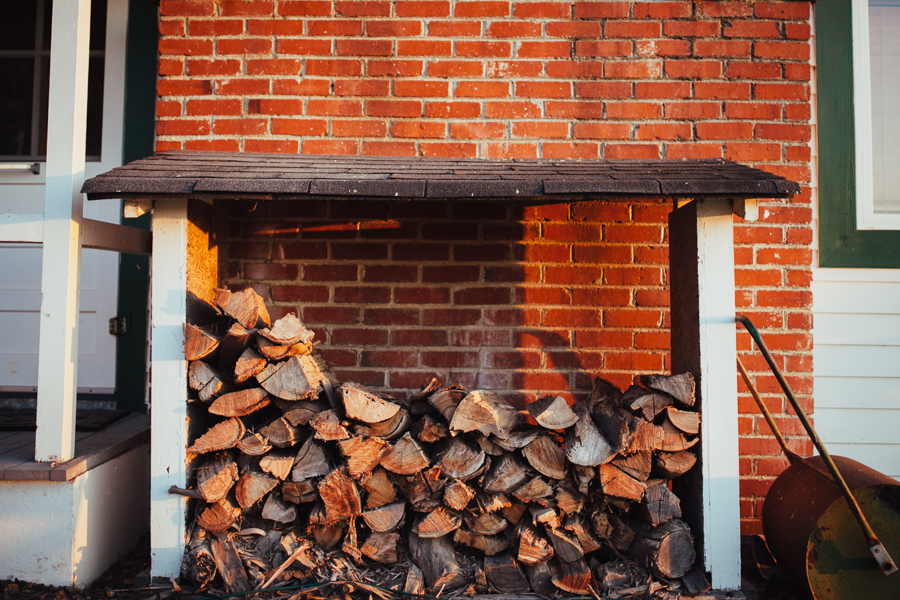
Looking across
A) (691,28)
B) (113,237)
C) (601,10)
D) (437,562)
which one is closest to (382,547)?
(437,562)

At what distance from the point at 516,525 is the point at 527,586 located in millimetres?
245

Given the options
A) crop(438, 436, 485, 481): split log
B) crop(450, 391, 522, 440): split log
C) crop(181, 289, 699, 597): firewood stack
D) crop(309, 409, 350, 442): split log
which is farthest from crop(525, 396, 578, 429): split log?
crop(309, 409, 350, 442): split log

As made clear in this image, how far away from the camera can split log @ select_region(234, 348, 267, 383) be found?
6.68 ft

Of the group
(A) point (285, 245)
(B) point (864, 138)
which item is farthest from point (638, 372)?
(A) point (285, 245)

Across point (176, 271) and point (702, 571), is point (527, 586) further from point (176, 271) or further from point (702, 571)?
point (176, 271)

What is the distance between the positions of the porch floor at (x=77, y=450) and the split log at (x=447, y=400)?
1590 millimetres

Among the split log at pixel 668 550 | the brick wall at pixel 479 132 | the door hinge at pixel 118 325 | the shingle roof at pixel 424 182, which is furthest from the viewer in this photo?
the door hinge at pixel 118 325

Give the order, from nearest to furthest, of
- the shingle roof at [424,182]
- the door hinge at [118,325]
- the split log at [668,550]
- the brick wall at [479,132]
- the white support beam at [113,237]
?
the shingle roof at [424,182] → the split log at [668,550] → the white support beam at [113,237] → the brick wall at [479,132] → the door hinge at [118,325]

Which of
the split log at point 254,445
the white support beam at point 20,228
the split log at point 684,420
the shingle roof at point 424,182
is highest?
the shingle roof at point 424,182

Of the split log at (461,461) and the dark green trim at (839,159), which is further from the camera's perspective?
the dark green trim at (839,159)

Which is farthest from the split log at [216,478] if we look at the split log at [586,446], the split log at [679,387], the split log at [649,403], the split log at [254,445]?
the split log at [679,387]

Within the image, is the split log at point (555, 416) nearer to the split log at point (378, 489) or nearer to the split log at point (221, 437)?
the split log at point (378, 489)

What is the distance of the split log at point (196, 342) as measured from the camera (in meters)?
2.10

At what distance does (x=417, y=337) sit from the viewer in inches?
111
